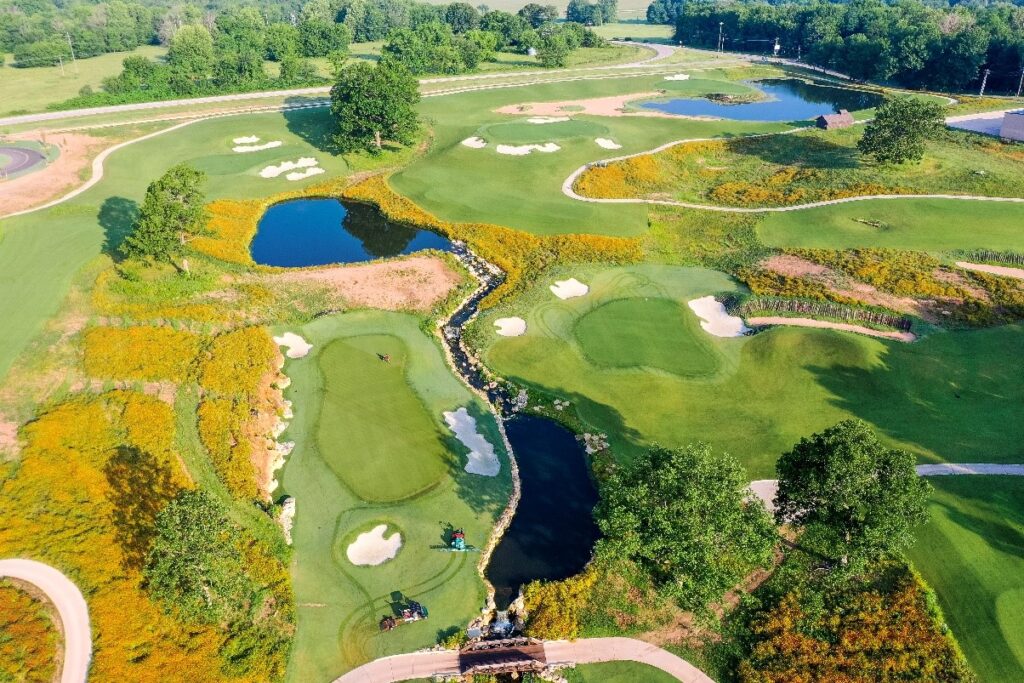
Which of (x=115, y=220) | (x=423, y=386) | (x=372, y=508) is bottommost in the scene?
(x=372, y=508)

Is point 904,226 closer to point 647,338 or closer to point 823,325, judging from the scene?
point 823,325

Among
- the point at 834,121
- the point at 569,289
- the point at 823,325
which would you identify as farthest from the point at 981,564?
the point at 834,121

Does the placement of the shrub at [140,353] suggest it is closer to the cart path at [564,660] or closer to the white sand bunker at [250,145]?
the cart path at [564,660]

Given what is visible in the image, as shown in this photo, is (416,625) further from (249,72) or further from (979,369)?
(249,72)

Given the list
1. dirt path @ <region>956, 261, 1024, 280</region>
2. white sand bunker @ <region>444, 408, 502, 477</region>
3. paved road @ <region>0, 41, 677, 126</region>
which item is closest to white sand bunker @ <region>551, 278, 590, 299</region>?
white sand bunker @ <region>444, 408, 502, 477</region>

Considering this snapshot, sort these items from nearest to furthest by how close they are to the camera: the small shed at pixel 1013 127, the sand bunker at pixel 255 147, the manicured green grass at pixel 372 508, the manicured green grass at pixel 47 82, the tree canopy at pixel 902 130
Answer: the manicured green grass at pixel 372 508 < the tree canopy at pixel 902 130 < the sand bunker at pixel 255 147 < the small shed at pixel 1013 127 < the manicured green grass at pixel 47 82

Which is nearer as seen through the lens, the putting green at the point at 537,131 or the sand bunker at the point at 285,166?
the sand bunker at the point at 285,166

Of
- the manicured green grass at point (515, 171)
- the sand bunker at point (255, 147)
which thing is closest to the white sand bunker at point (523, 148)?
the manicured green grass at point (515, 171)
